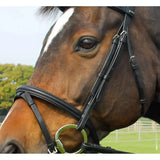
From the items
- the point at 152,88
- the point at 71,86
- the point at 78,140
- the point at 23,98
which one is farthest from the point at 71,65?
the point at 152,88

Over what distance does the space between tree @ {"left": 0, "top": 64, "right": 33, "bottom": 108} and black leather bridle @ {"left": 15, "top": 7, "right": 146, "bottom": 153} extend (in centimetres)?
4033

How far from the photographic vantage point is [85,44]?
7.16ft

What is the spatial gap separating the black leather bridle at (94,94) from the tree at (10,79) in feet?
132

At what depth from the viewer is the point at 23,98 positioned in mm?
2109

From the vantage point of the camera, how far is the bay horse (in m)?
2.04

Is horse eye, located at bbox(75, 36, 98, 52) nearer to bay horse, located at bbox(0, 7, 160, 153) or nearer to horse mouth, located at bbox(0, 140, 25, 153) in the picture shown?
bay horse, located at bbox(0, 7, 160, 153)

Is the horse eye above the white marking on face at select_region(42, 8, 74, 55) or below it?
below

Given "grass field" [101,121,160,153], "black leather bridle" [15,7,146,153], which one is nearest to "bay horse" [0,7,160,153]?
"black leather bridle" [15,7,146,153]

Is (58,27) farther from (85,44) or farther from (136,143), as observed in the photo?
(136,143)

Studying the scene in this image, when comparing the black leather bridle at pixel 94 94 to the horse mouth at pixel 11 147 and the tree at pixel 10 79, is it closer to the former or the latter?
the horse mouth at pixel 11 147
